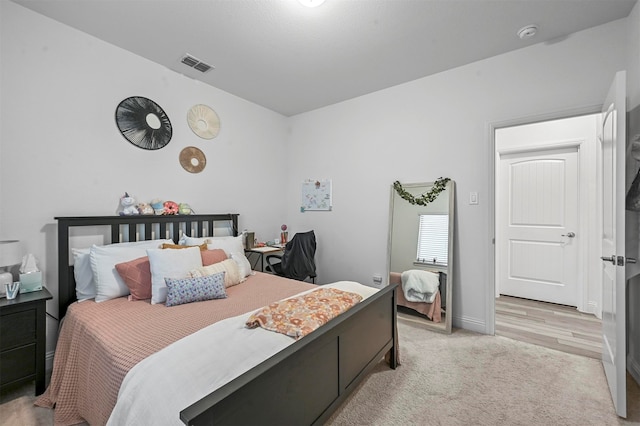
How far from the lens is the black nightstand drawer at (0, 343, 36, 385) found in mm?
1798

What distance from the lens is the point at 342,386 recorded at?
161 centimetres

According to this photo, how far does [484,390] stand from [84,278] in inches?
119

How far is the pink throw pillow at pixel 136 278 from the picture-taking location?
214cm

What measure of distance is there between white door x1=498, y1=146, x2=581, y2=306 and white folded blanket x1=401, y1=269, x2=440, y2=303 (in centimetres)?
176

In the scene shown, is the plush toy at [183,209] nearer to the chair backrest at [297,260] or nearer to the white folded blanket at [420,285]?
the chair backrest at [297,260]

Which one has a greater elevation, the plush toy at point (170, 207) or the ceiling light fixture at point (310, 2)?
the ceiling light fixture at point (310, 2)

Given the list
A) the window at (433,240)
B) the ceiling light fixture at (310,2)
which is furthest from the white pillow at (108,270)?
the window at (433,240)

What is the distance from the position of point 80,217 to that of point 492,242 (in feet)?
12.1

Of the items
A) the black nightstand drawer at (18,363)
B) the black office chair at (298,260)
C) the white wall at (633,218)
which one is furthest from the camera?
the black office chair at (298,260)

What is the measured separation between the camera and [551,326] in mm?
3021

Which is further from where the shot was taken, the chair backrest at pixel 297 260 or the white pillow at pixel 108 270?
the chair backrest at pixel 297 260

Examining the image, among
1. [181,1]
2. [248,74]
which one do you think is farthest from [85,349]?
[248,74]

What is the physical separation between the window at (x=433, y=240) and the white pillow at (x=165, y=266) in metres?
2.30

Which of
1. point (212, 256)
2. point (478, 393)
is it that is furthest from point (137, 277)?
point (478, 393)
